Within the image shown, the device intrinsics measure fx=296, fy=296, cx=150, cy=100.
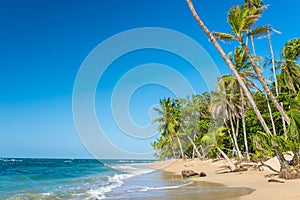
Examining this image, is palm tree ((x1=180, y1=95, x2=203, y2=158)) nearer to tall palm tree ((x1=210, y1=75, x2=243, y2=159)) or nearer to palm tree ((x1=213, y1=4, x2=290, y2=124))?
tall palm tree ((x1=210, y1=75, x2=243, y2=159))

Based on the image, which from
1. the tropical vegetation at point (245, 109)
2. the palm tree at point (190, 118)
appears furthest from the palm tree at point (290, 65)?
the palm tree at point (190, 118)

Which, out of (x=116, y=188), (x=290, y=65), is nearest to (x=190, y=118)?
(x=290, y=65)

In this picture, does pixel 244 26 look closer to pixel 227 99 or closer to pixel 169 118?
pixel 227 99

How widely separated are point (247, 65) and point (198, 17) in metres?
13.1

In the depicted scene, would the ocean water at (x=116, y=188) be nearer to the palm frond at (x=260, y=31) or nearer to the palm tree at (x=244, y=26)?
the palm tree at (x=244, y=26)

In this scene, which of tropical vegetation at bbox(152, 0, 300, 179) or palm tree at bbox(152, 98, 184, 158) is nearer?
tropical vegetation at bbox(152, 0, 300, 179)

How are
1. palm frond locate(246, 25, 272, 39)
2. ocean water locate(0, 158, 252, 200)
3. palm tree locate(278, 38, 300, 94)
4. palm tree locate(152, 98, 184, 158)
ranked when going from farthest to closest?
palm tree locate(152, 98, 184, 158)
palm tree locate(278, 38, 300, 94)
palm frond locate(246, 25, 272, 39)
ocean water locate(0, 158, 252, 200)

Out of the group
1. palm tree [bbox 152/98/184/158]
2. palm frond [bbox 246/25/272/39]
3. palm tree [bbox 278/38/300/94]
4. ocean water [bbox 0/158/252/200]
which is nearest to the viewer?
ocean water [bbox 0/158/252/200]

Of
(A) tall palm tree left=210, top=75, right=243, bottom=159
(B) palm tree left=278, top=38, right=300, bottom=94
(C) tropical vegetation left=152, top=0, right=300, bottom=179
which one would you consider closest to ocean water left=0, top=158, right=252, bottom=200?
(C) tropical vegetation left=152, top=0, right=300, bottom=179

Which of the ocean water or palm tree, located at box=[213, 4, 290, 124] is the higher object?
palm tree, located at box=[213, 4, 290, 124]

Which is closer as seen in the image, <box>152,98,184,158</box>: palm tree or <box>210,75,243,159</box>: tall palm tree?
<box>210,75,243,159</box>: tall palm tree

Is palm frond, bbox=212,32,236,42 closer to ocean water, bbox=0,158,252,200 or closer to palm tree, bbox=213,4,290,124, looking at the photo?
palm tree, bbox=213,4,290,124

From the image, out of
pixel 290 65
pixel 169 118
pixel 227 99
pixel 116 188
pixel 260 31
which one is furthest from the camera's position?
pixel 169 118

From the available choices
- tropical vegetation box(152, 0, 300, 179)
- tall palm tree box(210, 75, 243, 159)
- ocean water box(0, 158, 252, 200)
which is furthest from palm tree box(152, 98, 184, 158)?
ocean water box(0, 158, 252, 200)
